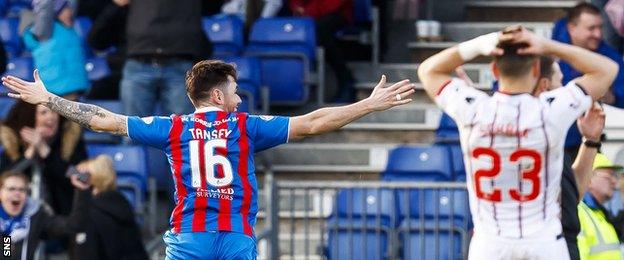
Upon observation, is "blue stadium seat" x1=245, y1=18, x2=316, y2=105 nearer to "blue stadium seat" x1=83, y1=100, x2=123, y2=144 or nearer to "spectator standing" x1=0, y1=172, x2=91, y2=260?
"blue stadium seat" x1=83, y1=100, x2=123, y2=144

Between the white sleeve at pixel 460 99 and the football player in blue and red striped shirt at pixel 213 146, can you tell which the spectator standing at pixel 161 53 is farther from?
the white sleeve at pixel 460 99

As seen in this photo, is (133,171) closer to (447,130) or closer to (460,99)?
(447,130)

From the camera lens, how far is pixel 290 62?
1753 cm

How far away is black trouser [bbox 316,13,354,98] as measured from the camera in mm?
17906

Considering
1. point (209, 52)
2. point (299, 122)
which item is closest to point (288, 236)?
point (209, 52)

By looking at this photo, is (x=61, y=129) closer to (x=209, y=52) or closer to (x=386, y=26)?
(x=209, y=52)

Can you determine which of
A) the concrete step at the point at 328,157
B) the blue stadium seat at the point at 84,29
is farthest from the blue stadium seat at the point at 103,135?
the concrete step at the point at 328,157

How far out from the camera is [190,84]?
10891 millimetres

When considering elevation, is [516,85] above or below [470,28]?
below

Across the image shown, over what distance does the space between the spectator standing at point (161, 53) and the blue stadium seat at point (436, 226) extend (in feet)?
7.16

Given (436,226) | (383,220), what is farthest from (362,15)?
(436,226)

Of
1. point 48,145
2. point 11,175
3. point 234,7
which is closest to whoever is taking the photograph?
point 11,175

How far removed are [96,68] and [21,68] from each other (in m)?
0.69

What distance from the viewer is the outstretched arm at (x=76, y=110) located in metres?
10.9
